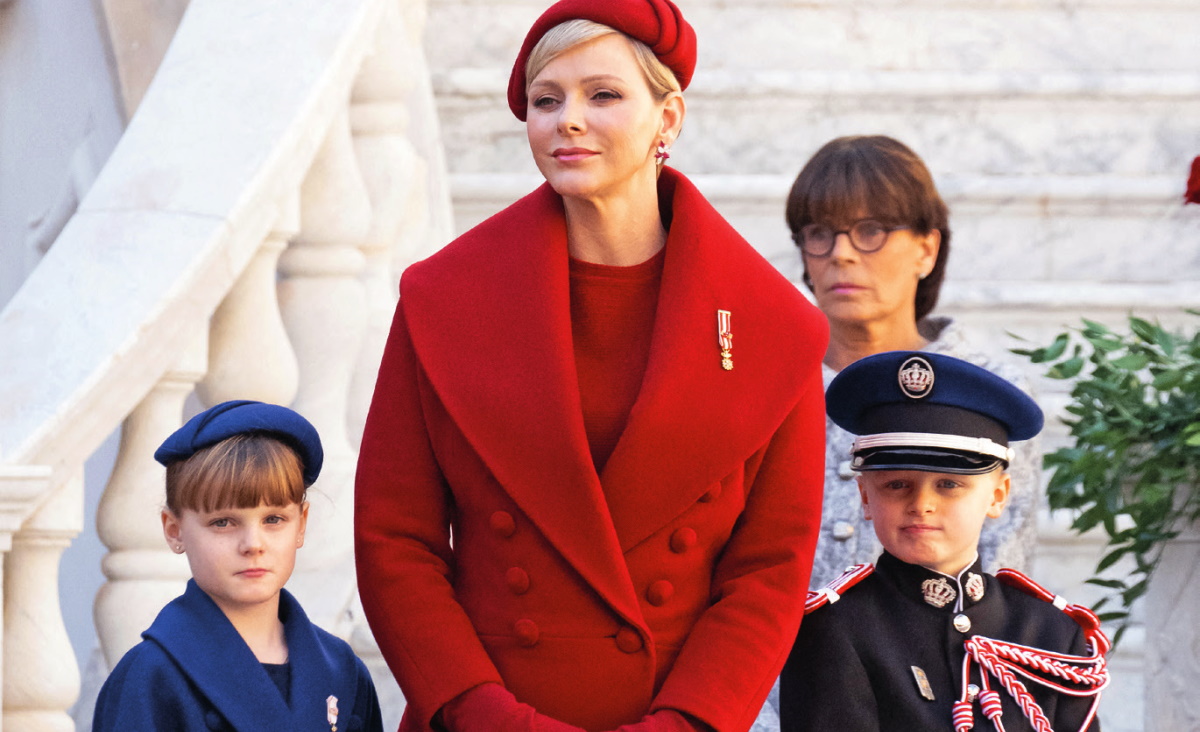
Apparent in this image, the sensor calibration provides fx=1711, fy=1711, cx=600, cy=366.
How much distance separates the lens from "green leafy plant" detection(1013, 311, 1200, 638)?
9.93 feet

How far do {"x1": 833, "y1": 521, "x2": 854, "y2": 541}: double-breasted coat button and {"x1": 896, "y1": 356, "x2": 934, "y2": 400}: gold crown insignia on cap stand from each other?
429 mm

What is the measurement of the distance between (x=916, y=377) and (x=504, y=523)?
0.69 metres

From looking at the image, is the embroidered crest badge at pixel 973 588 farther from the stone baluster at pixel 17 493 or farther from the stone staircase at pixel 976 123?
the stone staircase at pixel 976 123

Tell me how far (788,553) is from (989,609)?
1.26 ft

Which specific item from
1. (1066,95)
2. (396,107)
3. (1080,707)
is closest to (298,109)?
(396,107)

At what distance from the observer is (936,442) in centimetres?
246

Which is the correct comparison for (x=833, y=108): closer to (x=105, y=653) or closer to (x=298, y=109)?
(x=298, y=109)

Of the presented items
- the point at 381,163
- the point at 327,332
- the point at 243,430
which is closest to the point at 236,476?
the point at 243,430

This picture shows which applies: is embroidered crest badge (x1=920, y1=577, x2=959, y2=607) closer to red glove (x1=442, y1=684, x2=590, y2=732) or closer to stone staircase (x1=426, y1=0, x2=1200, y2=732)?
red glove (x1=442, y1=684, x2=590, y2=732)

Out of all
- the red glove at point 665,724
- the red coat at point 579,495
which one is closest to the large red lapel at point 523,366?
the red coat at point 579,495

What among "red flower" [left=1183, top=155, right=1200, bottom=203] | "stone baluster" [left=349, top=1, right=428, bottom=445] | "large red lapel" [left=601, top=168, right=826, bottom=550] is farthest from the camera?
"stone baluster" [left=349, top=1, right=428, bottom=445]

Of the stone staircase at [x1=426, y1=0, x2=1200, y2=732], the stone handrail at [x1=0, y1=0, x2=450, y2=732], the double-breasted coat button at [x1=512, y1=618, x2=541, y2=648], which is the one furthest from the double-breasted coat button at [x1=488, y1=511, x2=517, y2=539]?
the stone staircase at [x1=426, y1=0, x2=1200, y2=732]

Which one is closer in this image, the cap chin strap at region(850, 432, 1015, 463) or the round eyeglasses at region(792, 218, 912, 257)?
the cap chin strap at region(850, 432, 1015, 463)

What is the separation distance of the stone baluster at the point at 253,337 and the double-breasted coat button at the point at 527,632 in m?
1.05
